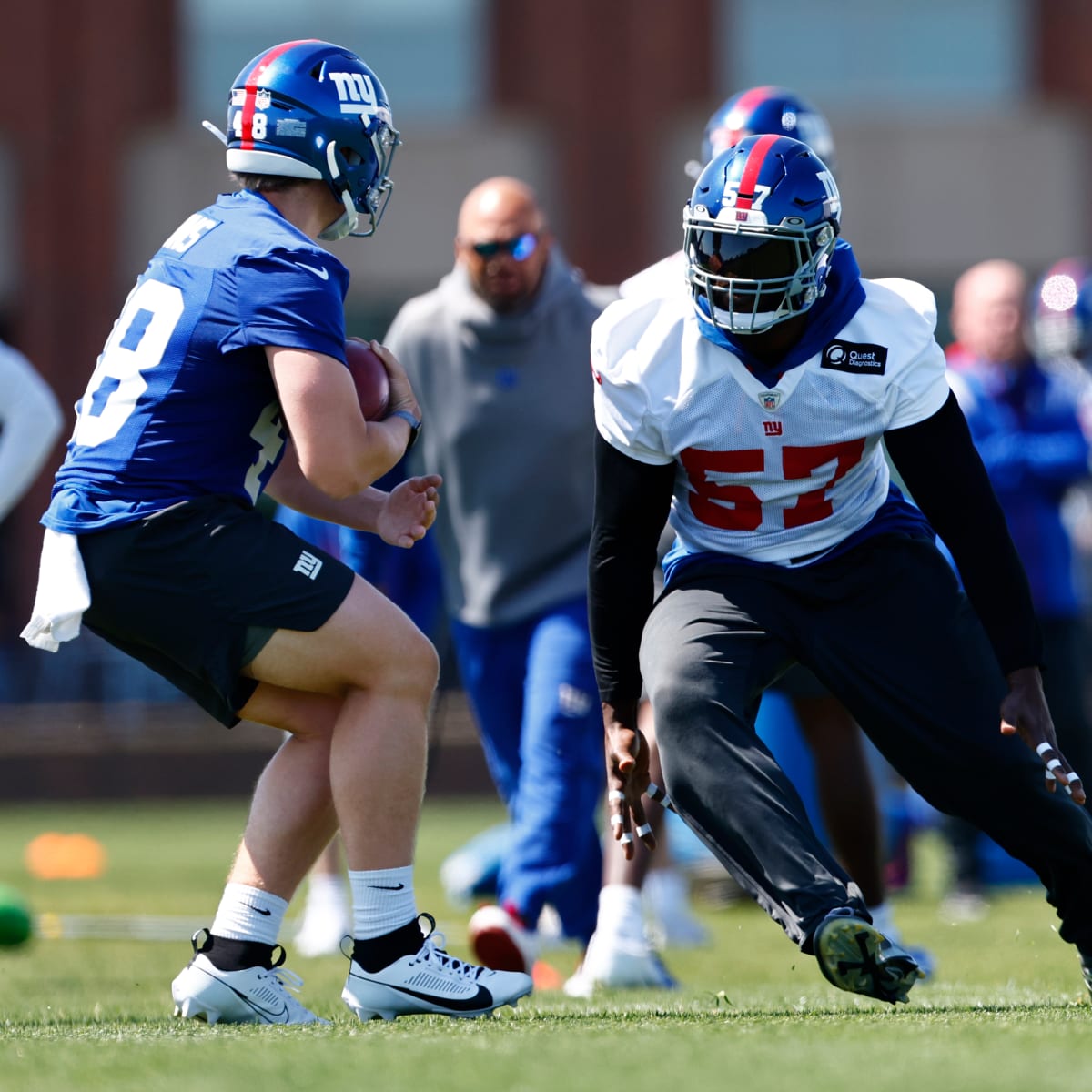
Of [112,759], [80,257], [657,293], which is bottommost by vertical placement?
[112,759]

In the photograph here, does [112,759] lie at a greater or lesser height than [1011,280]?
lesser

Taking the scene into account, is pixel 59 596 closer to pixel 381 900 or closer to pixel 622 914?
pixel 381 900

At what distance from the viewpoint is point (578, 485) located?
664 cm

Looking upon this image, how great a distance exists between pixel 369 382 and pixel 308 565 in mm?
475

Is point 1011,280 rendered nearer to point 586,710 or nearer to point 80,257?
point 586,710

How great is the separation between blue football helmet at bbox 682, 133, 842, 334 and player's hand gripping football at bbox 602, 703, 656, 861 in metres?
0.92

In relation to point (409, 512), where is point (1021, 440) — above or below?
below

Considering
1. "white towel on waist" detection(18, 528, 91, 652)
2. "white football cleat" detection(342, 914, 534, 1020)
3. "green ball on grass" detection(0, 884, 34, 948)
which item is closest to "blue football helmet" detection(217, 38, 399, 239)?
"white towel on waist" detection(18, 528, 91, 652)

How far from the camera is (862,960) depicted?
164 inches

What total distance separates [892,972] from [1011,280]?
4.89 m

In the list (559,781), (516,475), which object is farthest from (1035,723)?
(516,475)

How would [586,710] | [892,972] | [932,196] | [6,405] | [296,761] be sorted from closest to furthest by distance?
[892,972] → [296,761] → [586,710] → [6,405] → [932,196]

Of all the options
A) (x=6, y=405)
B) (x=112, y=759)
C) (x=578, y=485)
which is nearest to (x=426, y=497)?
(x=578, y=485)

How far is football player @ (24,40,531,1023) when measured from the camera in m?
4.48
